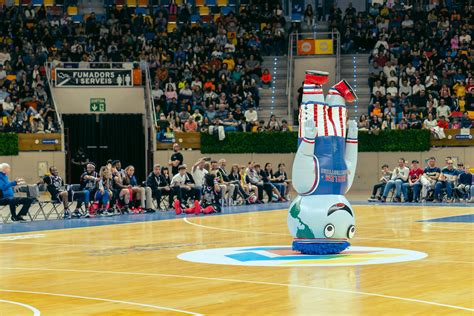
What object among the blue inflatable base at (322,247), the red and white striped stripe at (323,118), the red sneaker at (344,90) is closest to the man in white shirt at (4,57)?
the red sneaker at (344,90)

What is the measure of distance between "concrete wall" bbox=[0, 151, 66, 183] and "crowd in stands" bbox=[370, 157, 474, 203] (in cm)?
1216

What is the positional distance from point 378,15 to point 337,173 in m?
28.9

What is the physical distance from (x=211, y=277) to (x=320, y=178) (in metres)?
3.22

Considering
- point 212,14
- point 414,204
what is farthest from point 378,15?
point 414,204

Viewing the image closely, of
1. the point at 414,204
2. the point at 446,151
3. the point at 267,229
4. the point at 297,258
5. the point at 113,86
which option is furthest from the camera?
the point at 113,86

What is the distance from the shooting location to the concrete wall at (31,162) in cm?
3584

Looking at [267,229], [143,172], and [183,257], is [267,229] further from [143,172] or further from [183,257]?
[143,172]

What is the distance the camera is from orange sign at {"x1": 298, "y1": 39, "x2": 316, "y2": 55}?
4219cm

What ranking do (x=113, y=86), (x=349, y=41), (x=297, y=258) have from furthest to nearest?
1. (x=349, y=41)
2. (x=113, y=86)
3. (x=297, y=258)

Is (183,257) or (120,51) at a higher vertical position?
(120,51)

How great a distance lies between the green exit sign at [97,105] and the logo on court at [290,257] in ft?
75.6

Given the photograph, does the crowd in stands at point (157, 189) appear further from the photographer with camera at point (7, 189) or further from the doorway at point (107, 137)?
the doorway at point (107, 137)

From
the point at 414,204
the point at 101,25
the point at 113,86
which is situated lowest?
the point at 414,204

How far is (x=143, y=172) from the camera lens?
127 feet
